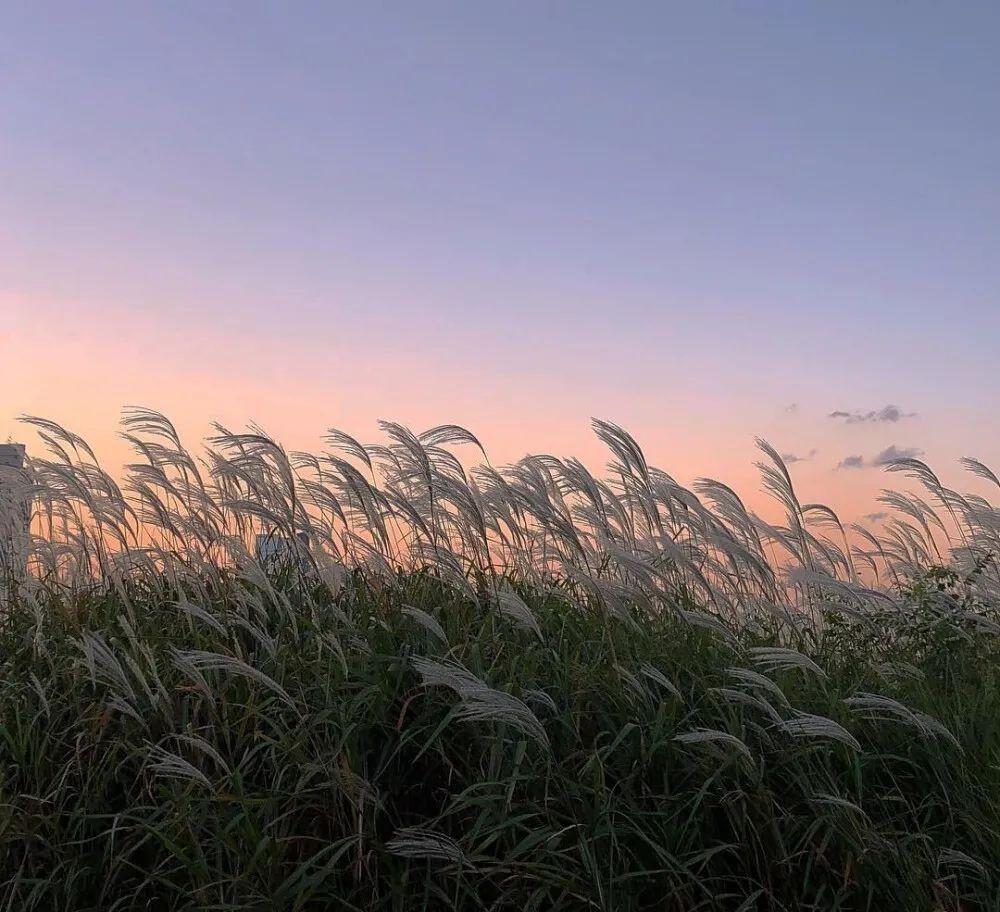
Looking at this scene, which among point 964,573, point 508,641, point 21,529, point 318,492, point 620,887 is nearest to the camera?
point 620,887

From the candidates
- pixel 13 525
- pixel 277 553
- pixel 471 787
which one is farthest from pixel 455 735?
pixel 13 525

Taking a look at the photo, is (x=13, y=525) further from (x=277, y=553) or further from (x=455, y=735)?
(x=455, y=735)

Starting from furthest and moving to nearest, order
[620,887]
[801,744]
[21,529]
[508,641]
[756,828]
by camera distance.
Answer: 1. [21,529]
2. [508,641]
3. [801,744]
4. [756,828]
5. [620,887]

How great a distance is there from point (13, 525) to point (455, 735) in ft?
10.6

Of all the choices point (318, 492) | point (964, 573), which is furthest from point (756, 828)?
point (964, 573)

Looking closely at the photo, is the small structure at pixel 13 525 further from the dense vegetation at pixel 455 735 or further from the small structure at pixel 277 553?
the small structure at pixel 277 553

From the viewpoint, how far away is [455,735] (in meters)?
3.58

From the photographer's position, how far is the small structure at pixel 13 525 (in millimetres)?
5105

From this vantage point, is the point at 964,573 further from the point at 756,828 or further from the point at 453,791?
the point at 453,791

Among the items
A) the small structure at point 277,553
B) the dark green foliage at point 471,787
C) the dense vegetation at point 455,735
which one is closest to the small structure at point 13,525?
the dense vegetation at point 455,735

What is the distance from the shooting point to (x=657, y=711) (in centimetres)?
366

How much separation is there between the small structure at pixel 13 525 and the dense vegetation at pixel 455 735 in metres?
0.24

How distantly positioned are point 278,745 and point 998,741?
2.66 metres

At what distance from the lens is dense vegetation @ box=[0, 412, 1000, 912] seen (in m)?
3.17
